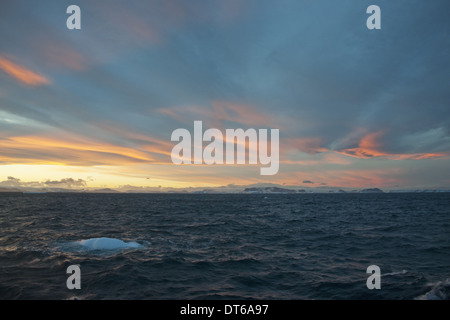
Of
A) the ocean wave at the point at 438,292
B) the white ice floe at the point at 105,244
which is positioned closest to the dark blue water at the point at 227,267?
the ocean wave at the point at 438,292

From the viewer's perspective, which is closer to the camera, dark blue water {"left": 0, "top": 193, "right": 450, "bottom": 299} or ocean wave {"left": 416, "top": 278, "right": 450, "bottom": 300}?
ocean wave {"left": 416, "top": 278, "right": 450, "bottom": 300}

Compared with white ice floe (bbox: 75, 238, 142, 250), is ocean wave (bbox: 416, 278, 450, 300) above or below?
above

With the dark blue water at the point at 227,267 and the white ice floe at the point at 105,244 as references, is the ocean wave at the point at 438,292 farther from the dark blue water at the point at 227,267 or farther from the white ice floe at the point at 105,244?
the white ice floe at the point at 105,244

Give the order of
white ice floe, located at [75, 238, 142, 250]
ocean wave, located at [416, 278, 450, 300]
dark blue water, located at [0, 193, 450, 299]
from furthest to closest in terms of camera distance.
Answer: white ice floe, located at [75, 238, 142, 250] < dark blue water, located at [0, 193, 450, 299] < ocean wave, located at [416, 278, 450, 300]

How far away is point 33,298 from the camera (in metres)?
12.8

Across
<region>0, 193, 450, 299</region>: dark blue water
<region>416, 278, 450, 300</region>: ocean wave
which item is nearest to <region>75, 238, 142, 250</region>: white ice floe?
<region>0, 193, 450, 299</region>: dark blue water

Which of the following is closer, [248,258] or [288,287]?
[288,287]

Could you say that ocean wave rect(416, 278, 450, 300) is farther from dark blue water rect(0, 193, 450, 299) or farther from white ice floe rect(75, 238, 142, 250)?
white ice floe rect(75, 238, 142, 250)

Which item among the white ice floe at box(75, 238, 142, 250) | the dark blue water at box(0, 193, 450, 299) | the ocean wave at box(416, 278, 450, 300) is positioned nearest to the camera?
the ocean wave at box(416, 278, 450, 300)
